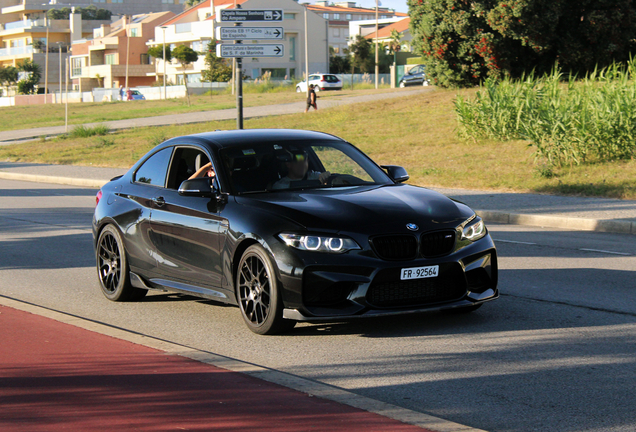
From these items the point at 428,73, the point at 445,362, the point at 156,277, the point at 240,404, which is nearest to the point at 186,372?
the point at 240,404

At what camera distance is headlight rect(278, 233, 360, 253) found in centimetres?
627

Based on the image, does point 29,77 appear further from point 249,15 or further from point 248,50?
point 249,15

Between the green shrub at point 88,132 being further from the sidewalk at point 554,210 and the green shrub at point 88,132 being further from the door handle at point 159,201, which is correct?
the door handle at point 159,201

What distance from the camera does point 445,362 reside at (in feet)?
19.3

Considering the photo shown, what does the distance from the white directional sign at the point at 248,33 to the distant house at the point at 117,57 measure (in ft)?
336

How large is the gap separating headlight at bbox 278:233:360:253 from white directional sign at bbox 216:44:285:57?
10.9m

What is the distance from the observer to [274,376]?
18.0ft

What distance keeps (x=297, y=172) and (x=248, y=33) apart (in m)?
10.2

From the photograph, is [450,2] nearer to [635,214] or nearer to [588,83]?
[588,83]

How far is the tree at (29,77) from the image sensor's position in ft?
380

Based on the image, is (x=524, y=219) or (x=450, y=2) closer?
(x=524, y=219)

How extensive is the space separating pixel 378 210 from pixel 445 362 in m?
1.29

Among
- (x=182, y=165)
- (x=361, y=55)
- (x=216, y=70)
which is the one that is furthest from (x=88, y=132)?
(x=361, y=55)

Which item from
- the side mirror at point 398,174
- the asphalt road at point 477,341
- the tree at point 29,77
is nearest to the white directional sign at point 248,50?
the asphalt road at point 477,341
